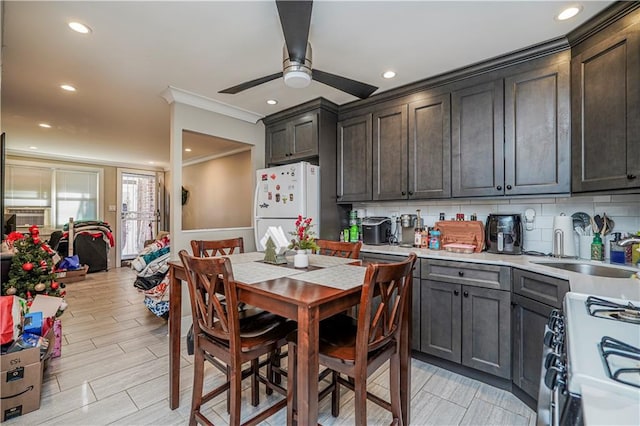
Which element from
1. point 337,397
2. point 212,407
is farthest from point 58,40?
point 337,397

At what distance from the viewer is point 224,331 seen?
1480 mm

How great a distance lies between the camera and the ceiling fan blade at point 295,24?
1.40m

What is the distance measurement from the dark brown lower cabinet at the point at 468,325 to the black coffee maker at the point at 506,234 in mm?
488

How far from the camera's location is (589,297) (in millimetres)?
1262

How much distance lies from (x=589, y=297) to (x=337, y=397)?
141cm

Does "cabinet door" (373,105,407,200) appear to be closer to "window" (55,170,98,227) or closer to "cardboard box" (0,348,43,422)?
"cardboard box" (0,348,43,422)

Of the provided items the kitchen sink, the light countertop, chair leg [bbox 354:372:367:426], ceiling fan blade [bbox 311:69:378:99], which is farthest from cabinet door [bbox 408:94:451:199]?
chair leg [bbox 354:372:367:426]

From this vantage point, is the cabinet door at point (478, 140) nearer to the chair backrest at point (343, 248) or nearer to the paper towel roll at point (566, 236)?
the paper towel roll at point (566, 236)

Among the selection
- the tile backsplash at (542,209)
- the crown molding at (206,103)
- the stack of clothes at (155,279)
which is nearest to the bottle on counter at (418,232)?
the tile backsplash at (542,209)

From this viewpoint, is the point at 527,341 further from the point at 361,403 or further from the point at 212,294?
the point at 212,294

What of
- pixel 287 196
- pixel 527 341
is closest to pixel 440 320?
pixel 527 341

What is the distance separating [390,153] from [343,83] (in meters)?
1.13

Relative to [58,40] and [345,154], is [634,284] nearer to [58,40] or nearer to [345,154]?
[345,154]

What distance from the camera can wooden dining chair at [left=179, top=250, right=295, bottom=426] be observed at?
54.6 inches
